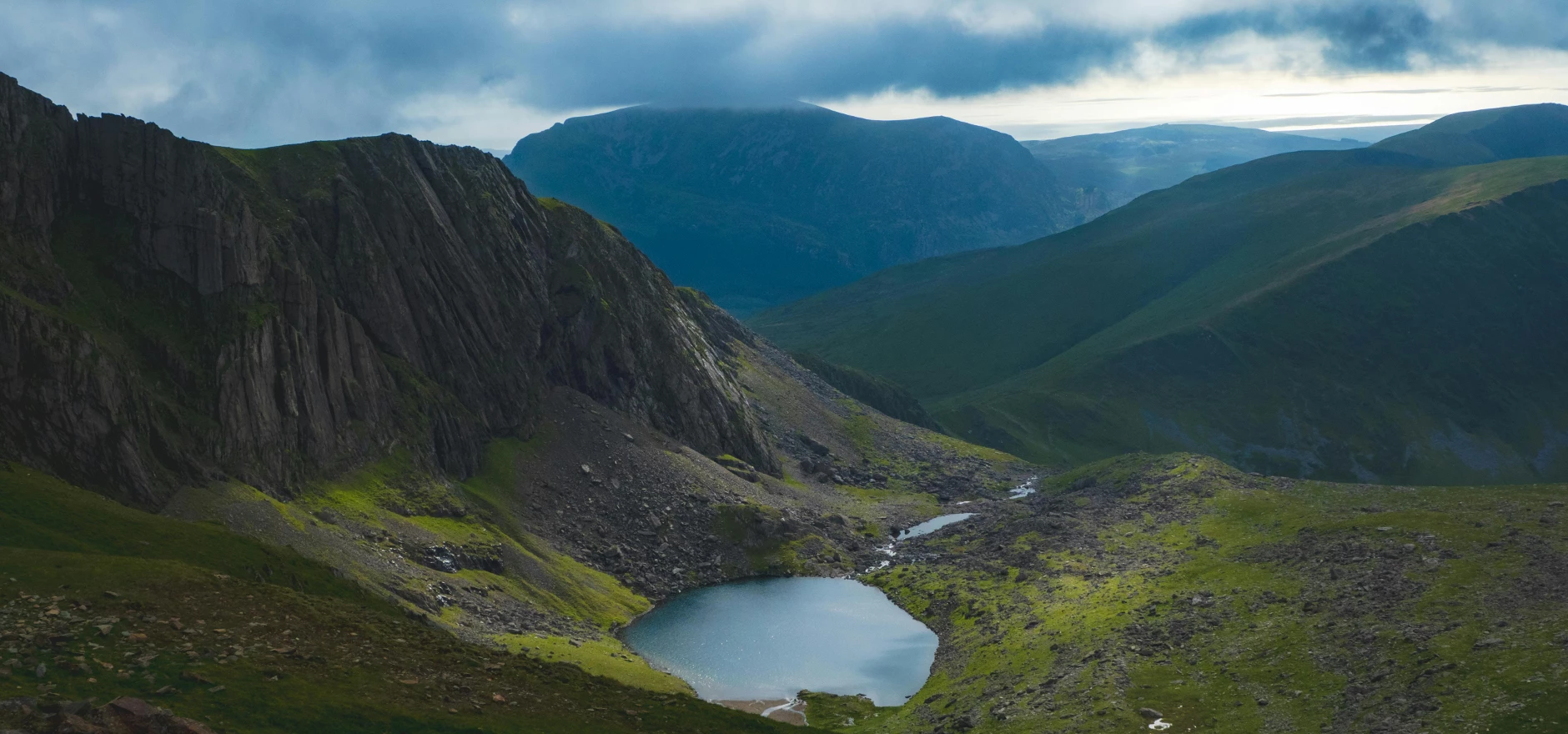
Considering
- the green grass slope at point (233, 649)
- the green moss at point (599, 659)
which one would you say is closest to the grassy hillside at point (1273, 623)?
the green moss at point (599, 659)

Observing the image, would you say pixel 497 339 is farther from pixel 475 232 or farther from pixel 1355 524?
pixel 1355 524

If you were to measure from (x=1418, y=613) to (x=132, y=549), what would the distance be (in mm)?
101221

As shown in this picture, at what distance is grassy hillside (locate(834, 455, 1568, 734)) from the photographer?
8194cm

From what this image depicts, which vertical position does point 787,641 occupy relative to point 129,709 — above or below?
below

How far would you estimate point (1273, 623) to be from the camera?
105 m

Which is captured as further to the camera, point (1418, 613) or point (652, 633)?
point (652, 633)

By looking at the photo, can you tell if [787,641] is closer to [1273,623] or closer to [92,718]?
[1273,623]

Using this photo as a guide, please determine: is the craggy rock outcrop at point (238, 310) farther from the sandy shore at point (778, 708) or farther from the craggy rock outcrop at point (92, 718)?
the craggy rock outcrop at point (92, 718)

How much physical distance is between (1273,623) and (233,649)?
84232mm

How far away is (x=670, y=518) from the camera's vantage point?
575 ft

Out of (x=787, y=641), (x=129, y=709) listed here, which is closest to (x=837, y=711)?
(x=787, y=641)

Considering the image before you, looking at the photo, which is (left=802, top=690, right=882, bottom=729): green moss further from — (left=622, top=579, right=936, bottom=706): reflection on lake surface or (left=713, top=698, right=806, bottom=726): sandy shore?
(left=622, top=579, right=936, bottom=706): reflection on lake surface

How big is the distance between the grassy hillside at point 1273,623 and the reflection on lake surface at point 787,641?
14.8ft

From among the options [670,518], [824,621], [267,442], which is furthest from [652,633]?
[267,442]
